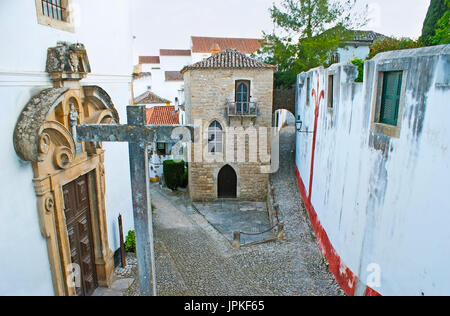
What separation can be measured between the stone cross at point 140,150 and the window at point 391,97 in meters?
3.16

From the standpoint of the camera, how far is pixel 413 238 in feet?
13.1

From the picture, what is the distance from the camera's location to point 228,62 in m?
13.7

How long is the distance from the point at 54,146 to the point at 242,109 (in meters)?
10.1

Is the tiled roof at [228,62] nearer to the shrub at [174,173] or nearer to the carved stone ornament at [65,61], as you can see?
the shrub at [174,173]

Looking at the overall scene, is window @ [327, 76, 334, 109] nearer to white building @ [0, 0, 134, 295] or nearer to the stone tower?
white building @ [0, 0, 134, 295]

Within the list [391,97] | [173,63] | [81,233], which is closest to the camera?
[391,97]

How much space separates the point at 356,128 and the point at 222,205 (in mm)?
9319

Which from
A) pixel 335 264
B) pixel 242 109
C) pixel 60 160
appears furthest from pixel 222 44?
pixel 60 160

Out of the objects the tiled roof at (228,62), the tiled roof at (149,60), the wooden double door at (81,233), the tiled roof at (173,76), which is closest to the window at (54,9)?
the wooden double door at (81,233)

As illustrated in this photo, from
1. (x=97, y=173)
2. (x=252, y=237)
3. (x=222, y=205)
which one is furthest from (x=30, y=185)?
(x=222, y=205)

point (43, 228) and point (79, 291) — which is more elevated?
point (43, 228)

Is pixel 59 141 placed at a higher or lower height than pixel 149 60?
lower

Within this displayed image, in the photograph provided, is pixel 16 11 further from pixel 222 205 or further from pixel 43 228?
pixel 222 205

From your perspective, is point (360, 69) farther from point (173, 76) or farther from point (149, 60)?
point (149, 60)
